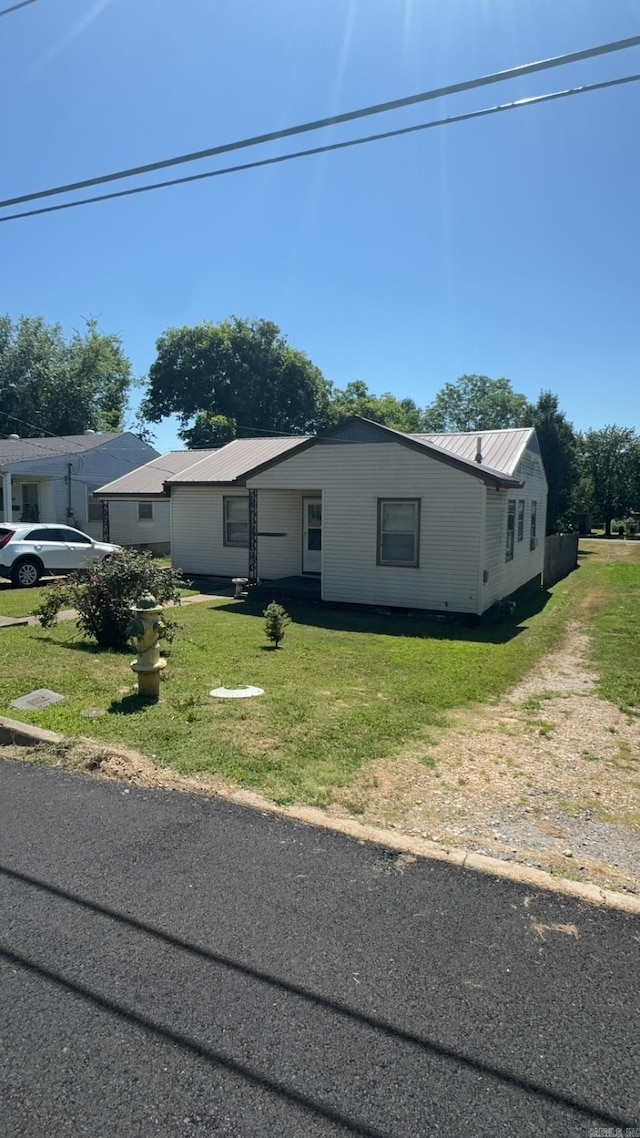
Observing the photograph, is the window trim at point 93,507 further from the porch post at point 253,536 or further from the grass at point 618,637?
the grass at point 618,637

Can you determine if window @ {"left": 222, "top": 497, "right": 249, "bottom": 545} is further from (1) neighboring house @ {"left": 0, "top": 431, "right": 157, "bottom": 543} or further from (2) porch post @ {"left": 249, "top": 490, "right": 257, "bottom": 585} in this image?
(1) neighboring house @ {"left": 0, "top": 431, "right": 157, "bottom": 543}

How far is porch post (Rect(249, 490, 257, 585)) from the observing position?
652 inches

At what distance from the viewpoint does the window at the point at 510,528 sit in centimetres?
1516

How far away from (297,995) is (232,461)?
57.4ft

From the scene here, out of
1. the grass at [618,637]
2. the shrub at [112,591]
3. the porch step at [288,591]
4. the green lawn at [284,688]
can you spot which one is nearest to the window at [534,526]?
the grass at [618,637]

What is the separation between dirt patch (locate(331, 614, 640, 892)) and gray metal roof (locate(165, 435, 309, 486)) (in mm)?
11963

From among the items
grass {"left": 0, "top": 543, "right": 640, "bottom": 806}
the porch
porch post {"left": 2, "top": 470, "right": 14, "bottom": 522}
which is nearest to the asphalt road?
grass {"left": 0, "top": 543, "right": 640, "bottom": 806}

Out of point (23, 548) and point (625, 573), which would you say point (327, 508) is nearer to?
point (23, 548)

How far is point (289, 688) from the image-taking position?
7.45m

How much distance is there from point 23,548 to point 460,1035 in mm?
16536

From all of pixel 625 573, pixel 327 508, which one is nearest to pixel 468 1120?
pixel 327 508

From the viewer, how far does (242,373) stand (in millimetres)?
49094


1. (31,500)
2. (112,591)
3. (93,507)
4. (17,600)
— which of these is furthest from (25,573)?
(31,500)

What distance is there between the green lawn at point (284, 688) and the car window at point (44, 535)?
21.6 ft
